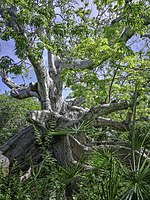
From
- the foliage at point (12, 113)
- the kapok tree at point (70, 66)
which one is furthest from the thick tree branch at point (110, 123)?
the foliage at point (12, 113)

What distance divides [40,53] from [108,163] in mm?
2798

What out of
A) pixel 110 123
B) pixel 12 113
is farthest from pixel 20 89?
pixel 110 123

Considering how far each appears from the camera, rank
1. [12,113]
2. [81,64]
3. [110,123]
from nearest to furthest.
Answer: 1. [110,123]
2. [81,64]
3. [12,113]

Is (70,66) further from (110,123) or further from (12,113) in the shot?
(12,113)

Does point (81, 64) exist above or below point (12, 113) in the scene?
below

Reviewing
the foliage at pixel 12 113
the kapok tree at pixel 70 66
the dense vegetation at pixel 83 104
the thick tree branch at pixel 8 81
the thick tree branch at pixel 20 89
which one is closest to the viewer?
the dense vegetation at pixel 83 104

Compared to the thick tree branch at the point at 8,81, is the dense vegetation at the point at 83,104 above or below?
below

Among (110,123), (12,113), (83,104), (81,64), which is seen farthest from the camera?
(12,113)

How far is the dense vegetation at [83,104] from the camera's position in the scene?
3.36 metres

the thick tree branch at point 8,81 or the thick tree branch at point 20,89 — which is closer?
the thick tree branch at point 20,89

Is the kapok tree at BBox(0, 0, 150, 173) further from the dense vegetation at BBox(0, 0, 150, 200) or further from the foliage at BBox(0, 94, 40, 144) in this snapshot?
the foliage at BBox(0, 94, 40, 144)

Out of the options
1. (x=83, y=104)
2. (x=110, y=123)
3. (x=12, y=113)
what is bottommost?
(x=110, y=123)

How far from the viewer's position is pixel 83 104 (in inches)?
380

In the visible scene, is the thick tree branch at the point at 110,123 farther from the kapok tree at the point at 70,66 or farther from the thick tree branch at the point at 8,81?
the thick tree branch at the point at 8,81
